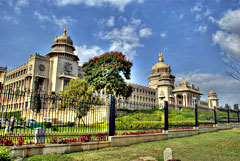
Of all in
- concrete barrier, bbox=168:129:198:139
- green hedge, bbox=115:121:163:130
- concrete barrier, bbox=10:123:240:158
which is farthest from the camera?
concrete barrier, bbox=168:129:198:139

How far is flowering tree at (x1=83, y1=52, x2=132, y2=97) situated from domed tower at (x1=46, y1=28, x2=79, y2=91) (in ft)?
77.5

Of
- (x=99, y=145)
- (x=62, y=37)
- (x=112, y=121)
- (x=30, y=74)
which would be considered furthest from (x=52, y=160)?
(x=62, y=37)

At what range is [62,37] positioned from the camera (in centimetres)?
5372

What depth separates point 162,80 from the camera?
6919 cm

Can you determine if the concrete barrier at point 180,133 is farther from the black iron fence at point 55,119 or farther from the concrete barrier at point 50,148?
the concrete barrier at point 50,148

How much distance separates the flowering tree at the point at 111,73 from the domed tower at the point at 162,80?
124ft

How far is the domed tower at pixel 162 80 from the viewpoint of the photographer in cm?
6806

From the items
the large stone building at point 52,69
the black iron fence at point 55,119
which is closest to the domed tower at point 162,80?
the large stone building at point 52,69

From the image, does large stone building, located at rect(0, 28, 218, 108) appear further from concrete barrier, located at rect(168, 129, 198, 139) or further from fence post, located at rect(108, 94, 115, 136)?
fence post, located at rect(108, 94, 115, 136)

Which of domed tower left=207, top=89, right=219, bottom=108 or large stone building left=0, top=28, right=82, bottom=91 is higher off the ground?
large stone building left=0, top=28, right=82, bottom=91

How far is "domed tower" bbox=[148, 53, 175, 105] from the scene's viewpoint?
68062 mm

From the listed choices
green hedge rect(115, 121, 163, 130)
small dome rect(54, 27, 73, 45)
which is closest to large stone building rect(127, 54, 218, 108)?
small dome rect(54, 27, 73, 45)

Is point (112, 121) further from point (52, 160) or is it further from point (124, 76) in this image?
point (124, 76)

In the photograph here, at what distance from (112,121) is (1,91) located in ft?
16.2
